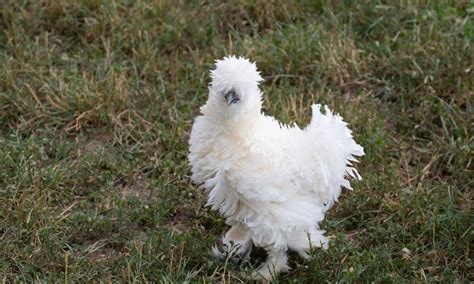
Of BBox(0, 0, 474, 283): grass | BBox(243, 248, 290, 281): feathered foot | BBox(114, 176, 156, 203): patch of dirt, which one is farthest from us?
BBox(114, 176, 156, 203): patch of dirt

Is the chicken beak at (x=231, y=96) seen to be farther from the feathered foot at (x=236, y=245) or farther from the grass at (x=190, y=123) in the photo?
the grass at (x=190, y=123)

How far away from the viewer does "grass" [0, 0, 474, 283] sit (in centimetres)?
414

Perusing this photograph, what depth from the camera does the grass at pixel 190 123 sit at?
4.14 metres

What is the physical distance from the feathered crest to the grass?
895 millimetres

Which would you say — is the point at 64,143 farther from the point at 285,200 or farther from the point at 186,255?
the point at 285,200

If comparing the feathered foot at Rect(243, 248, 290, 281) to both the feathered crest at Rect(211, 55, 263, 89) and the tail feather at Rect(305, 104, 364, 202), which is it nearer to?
the tail feather at Rect(305, 104, 364, 202)

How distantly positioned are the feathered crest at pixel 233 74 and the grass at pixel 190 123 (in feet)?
2.94

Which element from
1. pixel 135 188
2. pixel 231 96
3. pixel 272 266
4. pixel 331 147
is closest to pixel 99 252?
pixel 135 188

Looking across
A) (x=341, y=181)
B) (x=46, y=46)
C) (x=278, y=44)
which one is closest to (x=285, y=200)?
(x=341, y=181)

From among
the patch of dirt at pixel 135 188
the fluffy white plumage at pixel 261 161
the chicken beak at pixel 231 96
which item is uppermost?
the chicken beak at pixel 231 96

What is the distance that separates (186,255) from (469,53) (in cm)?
257

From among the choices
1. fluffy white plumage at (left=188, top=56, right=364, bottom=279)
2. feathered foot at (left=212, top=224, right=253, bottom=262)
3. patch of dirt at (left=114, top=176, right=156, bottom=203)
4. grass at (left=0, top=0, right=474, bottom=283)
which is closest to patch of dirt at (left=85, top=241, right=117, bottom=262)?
grass at (left=0, top=0, right=474, bottom=283)

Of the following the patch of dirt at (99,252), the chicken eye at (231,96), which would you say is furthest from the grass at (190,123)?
the chicken eye at (231,96)

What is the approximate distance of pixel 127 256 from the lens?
4109 mm
